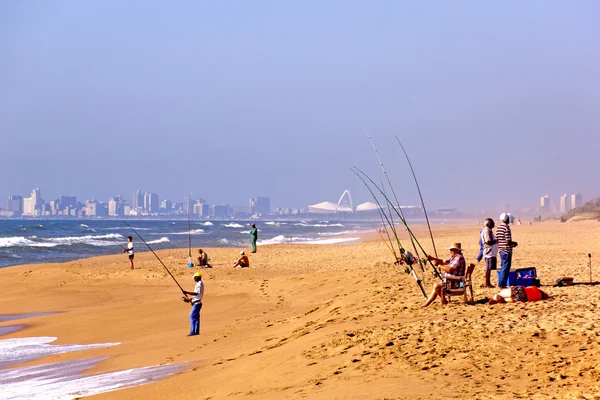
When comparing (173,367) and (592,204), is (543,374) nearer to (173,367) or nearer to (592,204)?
(173,367)

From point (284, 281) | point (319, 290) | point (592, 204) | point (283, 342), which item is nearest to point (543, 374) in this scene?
point (283, 342)

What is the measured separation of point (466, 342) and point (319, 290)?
7273 mm

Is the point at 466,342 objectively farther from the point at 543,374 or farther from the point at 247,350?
the point at 247,350

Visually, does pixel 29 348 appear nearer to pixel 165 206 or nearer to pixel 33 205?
pixel 165 206

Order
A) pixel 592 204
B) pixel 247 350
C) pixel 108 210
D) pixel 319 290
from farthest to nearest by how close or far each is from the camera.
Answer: pixel 108 210 → pixel 592 204 → pixel 319 290 → pixel 247 350

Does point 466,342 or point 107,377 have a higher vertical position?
point 466,342

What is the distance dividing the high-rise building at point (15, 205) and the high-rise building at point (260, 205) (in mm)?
55447

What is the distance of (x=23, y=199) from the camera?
162625 millimetres

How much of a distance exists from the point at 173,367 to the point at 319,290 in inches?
244

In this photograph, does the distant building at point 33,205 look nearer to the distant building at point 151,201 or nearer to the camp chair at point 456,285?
the distant building at point 151,201

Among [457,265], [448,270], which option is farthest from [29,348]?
[457,265]

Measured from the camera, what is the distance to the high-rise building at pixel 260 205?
171150mm

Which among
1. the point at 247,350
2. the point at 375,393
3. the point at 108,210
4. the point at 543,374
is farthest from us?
the point at 108,210

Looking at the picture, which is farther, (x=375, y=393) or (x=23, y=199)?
(x=23, y=199)
